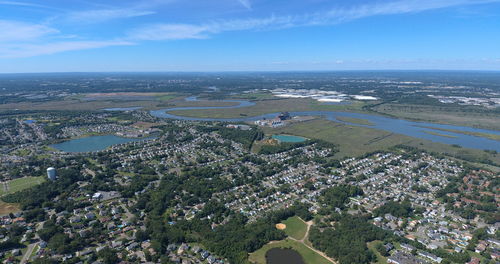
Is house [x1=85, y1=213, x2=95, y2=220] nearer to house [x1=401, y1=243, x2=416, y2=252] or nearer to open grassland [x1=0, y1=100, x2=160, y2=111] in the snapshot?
house [x1=401, y1=243, x2=416, y2=252]

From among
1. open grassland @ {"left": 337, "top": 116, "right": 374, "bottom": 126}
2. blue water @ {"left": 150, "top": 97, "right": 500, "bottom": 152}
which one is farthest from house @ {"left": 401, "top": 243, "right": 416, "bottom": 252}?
open grassland @ {"left": 337, "top": 116, "right": 374, "bottom": 126}

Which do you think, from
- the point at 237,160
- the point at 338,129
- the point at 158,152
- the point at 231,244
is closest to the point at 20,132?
the point at 158,152

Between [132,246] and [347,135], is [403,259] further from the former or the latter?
[347,135]

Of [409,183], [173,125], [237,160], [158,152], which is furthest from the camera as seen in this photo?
[173,125]

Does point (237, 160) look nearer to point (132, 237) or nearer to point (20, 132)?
point (132, 237)

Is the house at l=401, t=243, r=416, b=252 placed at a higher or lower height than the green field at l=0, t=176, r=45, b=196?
lower
